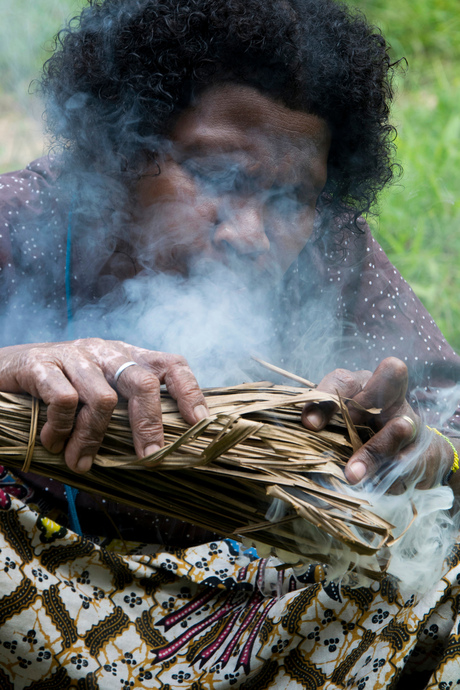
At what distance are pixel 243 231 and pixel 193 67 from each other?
410 mm

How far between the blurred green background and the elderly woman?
1.38 metres

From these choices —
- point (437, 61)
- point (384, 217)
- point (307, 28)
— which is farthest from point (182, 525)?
point (437, 61)

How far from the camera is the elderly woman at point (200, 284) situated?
4.87 feet

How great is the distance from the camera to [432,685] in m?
1.45

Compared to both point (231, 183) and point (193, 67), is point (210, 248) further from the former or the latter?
point (193, 67)

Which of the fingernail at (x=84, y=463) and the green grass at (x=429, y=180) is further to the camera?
the green grass at (x=429, y=180)

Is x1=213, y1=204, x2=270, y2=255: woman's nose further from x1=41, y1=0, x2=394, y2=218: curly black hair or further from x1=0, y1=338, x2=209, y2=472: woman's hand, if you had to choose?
x1=0, y1=338, x2=209, y2=472: woman's hand

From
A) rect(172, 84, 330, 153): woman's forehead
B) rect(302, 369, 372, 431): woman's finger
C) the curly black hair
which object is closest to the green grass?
the curly black hair

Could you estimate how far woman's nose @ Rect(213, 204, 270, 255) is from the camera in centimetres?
159

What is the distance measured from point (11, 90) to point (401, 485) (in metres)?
4.80

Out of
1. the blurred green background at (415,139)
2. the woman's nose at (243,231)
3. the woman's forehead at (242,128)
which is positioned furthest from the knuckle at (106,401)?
the blurred green background at (415,139)

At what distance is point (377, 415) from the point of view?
4.49ft

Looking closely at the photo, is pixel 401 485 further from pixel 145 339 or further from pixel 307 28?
pixel 307 28

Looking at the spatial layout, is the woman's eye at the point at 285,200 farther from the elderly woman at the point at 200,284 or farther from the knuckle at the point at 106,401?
the knuckle at the point at 106,401
